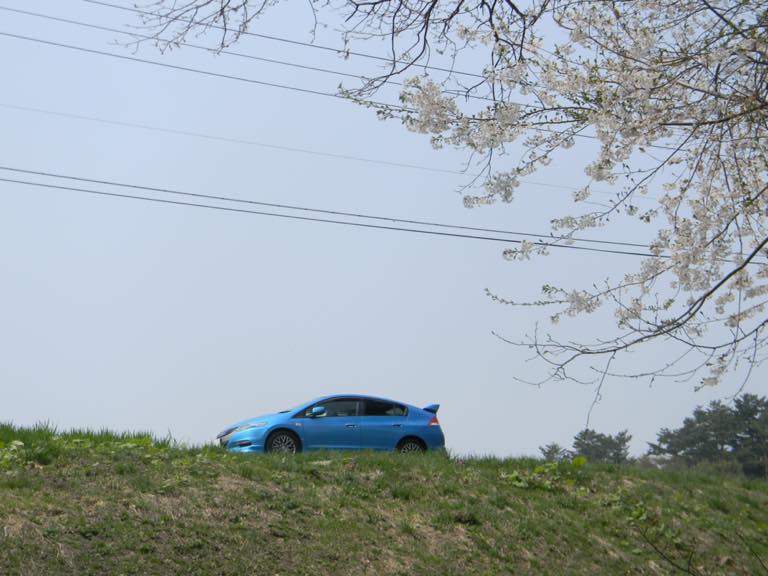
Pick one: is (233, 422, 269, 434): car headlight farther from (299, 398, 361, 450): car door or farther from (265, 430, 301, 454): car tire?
(299, 398, 361, 450): car door

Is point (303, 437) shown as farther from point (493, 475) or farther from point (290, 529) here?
point (290, 529)

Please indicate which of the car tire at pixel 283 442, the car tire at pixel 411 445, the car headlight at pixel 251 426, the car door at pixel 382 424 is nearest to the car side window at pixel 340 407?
the car door at pixel 382 424

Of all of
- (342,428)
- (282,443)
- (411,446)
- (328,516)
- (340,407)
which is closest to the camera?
(328,516)

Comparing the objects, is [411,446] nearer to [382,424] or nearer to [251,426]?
[382,424]

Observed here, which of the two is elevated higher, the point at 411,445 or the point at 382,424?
the point at 382,424

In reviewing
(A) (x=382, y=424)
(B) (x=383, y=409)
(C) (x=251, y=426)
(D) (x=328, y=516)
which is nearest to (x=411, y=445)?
(A) (x=382, y=424)

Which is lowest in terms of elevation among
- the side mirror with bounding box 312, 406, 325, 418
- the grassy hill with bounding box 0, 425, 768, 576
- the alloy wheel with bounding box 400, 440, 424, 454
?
the grassy hill with bounding box 0, 425, 768, 576

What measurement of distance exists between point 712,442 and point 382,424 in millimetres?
26690

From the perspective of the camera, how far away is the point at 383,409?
17.2 meters

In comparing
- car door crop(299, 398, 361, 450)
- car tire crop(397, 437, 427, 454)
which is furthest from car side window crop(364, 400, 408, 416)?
car tire crop(397, 437, 427, 454)

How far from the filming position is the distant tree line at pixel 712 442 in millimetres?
36438

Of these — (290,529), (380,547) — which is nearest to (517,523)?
(380,547)

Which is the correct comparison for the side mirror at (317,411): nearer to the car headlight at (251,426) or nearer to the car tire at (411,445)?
the car headlight at (251,426)

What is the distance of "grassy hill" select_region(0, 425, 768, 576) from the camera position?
8.88 metres
